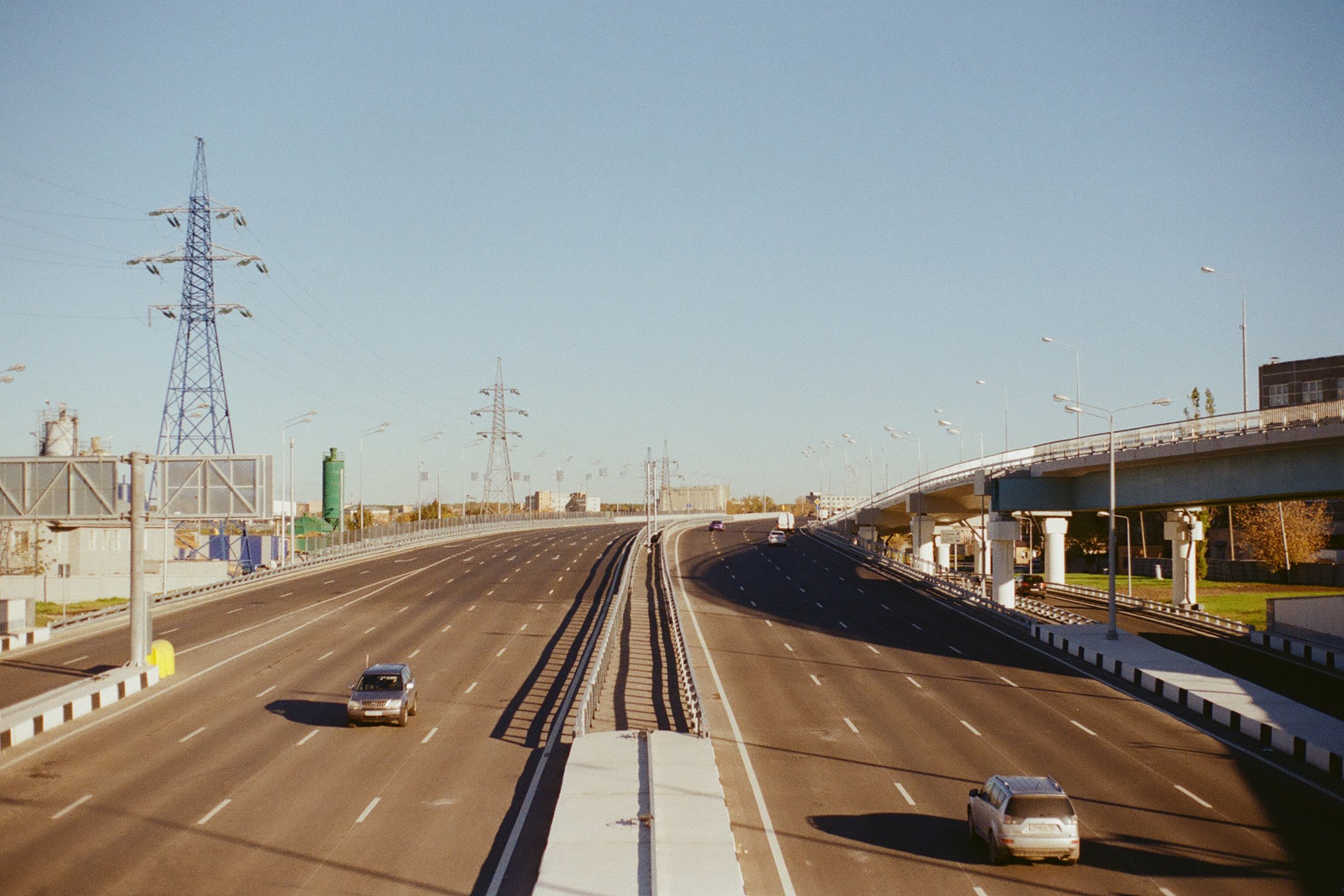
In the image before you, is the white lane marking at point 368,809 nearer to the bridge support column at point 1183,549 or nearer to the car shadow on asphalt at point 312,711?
the car shadow on asphalt at point 312,711

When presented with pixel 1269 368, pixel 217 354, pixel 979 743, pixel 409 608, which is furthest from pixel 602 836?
pixel 1269 368

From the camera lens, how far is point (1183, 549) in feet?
231

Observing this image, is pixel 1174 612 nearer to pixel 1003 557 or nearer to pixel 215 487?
pixel 1003 557

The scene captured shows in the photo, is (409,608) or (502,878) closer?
(502,878)

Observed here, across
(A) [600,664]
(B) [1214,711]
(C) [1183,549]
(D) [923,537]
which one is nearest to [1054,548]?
(D) [923,537]

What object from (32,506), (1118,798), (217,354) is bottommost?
(1118,798)

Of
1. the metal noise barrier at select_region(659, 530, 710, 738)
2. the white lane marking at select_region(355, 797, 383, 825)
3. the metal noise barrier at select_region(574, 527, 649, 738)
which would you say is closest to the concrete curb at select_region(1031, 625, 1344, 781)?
the metal noise barrier at select_region(659, 530, 710, 738)

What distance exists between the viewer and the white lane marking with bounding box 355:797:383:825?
22.8 m

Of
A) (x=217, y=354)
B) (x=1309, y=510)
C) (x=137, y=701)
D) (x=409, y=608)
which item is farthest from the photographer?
(x=1309, y=510)

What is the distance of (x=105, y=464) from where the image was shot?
1716 inches

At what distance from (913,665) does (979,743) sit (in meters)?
13.8

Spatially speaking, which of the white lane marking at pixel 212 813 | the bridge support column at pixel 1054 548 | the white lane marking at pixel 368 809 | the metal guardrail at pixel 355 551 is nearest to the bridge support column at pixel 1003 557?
the bridge support column at pixel 1054 548

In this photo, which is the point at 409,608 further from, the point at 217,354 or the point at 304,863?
the point at 304,863

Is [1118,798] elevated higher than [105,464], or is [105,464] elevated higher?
[105,464]
